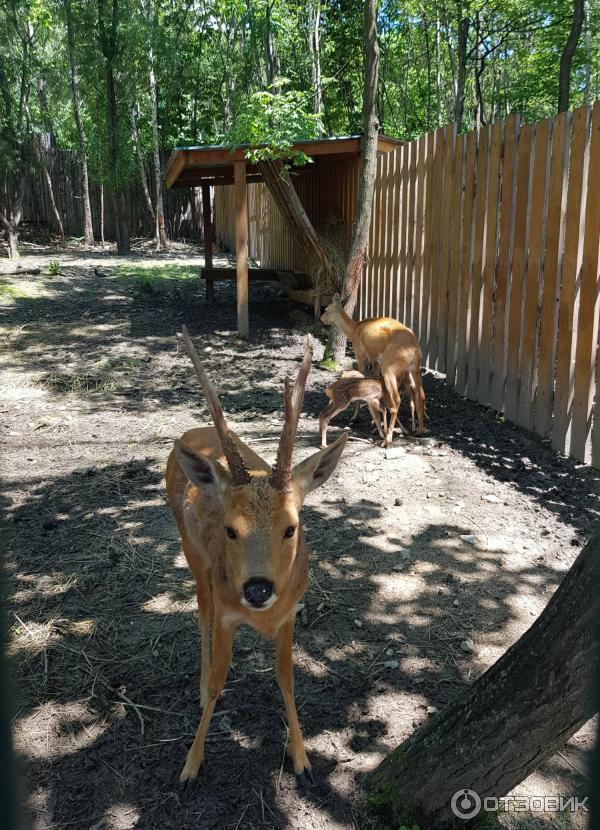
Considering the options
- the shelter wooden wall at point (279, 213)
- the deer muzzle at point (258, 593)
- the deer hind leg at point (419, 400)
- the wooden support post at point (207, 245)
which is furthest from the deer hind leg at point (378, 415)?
the wooden support post at point (207, 245)

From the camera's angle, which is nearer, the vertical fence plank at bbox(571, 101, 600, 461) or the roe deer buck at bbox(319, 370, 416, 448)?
the vertical fence plank at bbox(571, 101, 600, 461)

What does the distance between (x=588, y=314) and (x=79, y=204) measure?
73.8 feet

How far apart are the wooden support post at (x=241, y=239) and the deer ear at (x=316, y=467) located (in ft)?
28.4

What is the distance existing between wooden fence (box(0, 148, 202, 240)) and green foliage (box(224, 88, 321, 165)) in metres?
16.0

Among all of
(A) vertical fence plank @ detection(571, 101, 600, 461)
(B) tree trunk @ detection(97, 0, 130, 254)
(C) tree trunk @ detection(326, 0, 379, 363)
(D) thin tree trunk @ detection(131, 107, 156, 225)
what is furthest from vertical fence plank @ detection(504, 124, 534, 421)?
(D) thin tree trunk @ detection(131, 107, 156, 225)

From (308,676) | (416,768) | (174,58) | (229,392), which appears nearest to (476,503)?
(308,676)

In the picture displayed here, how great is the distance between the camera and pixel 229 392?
888 cm

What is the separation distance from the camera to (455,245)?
8297 mm

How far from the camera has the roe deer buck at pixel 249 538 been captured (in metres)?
2.54

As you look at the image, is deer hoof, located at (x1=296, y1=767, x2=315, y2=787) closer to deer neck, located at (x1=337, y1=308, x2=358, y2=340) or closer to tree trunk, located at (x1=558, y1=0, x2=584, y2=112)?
deer neck, located at (x1=337, y1=308, x2=358, y2=340)

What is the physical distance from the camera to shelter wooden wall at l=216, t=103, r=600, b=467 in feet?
19.6

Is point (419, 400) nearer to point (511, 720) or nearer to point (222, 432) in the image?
point (222, 432)

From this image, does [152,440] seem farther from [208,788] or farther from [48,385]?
[208,788]

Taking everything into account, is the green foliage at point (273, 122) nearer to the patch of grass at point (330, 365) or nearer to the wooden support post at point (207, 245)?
the patch of grass at point (330, 365)
